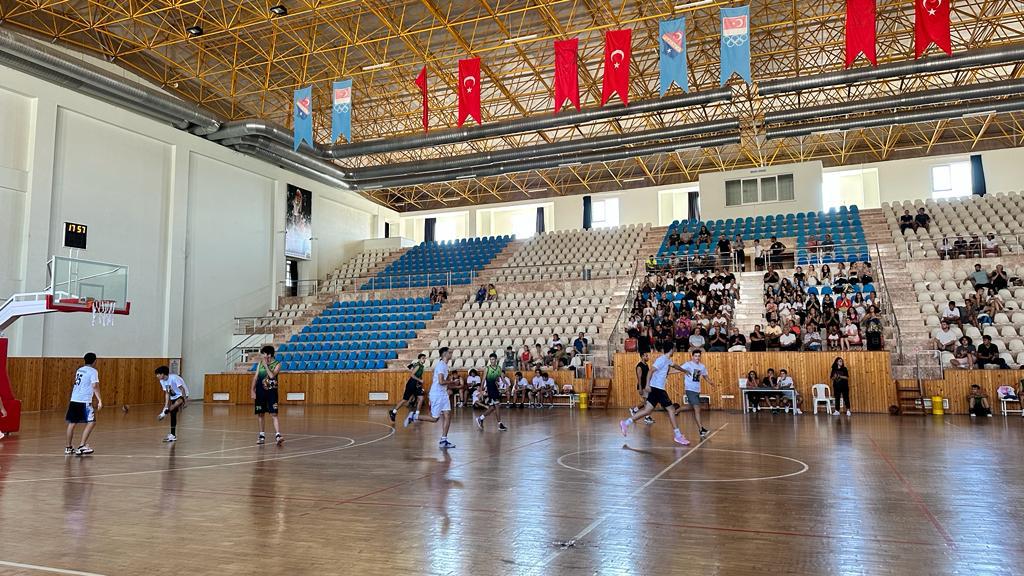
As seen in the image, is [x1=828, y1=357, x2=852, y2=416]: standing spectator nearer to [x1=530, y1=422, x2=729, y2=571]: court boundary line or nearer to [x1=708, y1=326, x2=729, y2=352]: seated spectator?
[x1=708, y1=326, x2=729, y2=352]: seated spectator

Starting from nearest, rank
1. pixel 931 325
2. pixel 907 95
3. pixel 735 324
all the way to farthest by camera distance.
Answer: pixel 931 325 → pixel 735 324 → pixel 907 95

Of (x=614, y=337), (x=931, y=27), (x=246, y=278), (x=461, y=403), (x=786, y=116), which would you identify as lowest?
(x=461, y=403)

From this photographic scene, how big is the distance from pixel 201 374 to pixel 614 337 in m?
17.6

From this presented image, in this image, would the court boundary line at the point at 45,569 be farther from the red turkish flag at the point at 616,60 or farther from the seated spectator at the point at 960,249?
the seated spectator at the point at 960,249

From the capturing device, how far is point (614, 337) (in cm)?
2342

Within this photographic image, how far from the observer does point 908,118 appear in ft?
95.9

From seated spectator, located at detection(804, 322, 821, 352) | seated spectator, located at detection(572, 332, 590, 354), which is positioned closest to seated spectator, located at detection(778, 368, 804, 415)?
seated spectator, located at detection(804, 322, 821, 352)

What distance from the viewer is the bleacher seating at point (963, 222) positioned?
83.9 ft

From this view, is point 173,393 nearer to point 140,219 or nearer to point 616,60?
point 616,60

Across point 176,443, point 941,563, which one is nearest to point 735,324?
point 176,443

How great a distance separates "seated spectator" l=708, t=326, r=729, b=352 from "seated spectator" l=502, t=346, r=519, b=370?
645cm

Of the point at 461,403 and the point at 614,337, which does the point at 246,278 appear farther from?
the point at 614,337

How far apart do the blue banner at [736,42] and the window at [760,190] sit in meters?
16.0

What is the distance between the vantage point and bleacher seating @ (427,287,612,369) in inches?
974
